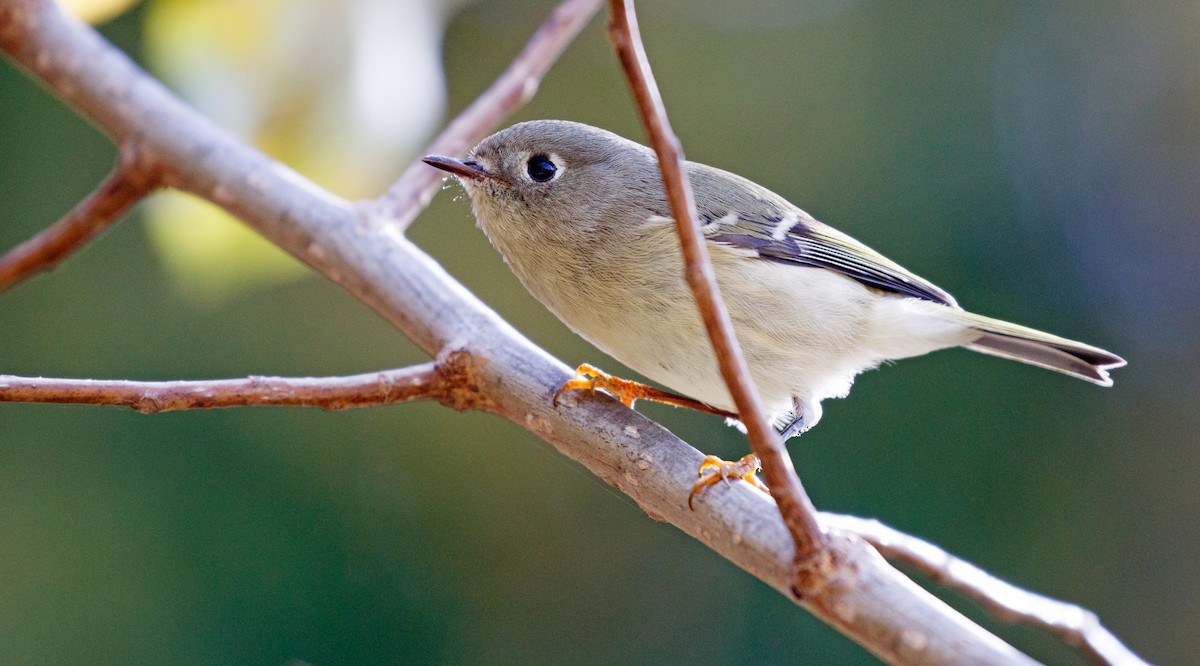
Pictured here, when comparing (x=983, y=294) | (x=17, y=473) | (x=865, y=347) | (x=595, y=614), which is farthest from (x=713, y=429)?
(x=17, y=473)

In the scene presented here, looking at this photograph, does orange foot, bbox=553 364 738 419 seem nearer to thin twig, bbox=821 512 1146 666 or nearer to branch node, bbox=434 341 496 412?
branch node, bbox=434 341 496 412

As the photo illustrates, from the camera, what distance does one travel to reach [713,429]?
260cm

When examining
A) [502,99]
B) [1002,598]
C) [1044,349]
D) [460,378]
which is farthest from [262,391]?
[1044,349]

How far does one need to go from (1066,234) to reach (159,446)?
96.1 inches

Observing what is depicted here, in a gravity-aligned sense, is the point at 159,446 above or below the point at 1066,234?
below

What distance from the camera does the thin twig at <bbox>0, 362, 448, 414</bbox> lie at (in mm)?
973

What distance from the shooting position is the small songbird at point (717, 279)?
1396 mm

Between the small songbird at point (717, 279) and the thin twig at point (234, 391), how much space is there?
0.30 meters

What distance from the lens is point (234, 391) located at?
3.46 ft

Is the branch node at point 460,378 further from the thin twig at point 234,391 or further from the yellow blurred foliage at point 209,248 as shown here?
the yellow blurred foliage at point 209,248

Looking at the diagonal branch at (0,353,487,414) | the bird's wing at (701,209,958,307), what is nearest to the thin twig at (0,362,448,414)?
the diagonal branch at (0,353,487,414)

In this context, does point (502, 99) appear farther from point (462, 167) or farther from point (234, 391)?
point (234, 391)

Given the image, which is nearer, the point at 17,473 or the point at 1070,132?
the point at 17,473

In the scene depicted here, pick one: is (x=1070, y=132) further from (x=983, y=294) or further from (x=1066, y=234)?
(x=983, y=294)
